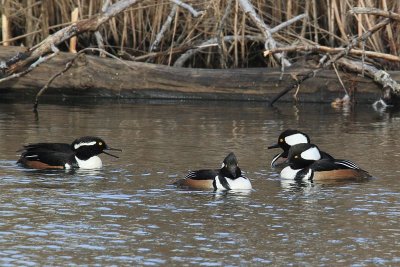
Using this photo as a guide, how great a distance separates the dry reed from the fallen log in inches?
13.4

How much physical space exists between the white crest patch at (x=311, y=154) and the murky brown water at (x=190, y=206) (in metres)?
0.40

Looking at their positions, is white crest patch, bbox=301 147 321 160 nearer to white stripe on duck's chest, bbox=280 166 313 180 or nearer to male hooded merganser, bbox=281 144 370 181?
male hooded merganser, bbox=281 144 370 181

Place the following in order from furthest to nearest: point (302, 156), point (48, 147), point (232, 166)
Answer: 1. point (48, 147)
2. point (302, 156)
3. point (232, 166)

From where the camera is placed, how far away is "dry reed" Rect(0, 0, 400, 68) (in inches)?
680

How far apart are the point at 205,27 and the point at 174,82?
43.9 inches

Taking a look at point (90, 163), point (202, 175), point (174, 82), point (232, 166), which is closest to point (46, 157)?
point (90, 163)

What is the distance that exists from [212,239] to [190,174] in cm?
224

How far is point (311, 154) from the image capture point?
11.0 m

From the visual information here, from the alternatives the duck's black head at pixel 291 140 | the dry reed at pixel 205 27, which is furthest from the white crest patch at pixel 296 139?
the dry reed at pixel 205 27

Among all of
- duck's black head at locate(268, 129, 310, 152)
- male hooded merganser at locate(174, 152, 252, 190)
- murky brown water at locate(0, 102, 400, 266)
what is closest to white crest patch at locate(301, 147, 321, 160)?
murky brown water at locate(0, 102, 400, 266)

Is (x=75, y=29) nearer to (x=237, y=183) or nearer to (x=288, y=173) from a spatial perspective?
(x=288, y=173)

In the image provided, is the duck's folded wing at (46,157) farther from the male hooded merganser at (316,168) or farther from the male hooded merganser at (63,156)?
the male hooded merganser at (316,168)

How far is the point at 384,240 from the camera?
25.4 ft

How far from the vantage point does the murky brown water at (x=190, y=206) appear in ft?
24.0
